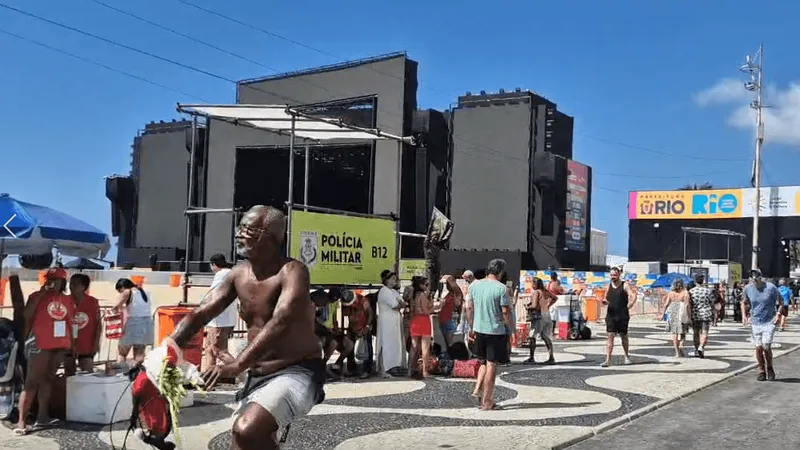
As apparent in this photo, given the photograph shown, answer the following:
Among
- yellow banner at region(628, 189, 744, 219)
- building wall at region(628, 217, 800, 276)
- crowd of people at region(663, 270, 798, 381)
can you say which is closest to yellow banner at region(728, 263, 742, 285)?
building wall at region(628, 217, 800, 276)

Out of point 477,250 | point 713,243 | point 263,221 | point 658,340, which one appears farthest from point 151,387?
point 713,243

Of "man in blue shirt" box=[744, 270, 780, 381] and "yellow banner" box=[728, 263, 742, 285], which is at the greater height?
"yellow banner" box=[728, 263, 742, 285]

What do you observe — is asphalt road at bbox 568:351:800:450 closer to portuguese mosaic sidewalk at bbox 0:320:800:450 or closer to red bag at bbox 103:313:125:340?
portuguese mosaic sidewalk at bbox 0:320:800:450

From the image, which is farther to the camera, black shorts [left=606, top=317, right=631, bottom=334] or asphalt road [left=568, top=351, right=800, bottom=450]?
black shorts [left=606, top=317, right=631, bottom=334]

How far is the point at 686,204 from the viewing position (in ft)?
190

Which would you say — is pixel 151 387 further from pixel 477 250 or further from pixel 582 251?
pixel 582 251

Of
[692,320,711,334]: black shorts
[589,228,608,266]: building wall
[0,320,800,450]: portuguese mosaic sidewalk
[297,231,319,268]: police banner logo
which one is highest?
[589,228,608,266]: building wall

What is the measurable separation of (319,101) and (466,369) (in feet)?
107

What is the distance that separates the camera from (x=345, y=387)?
11.1 meters

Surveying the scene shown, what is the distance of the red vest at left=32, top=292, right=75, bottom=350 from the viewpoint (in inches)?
305

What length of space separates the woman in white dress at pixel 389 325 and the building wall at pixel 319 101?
78.3 feet

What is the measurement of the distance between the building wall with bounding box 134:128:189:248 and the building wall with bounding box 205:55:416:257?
16.1 feet

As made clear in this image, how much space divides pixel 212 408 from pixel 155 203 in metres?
46.0

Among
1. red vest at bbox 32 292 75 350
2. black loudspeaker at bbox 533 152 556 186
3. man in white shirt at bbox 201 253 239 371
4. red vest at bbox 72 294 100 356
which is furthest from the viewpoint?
black loudspeaker at bbox 533 152 556 186
